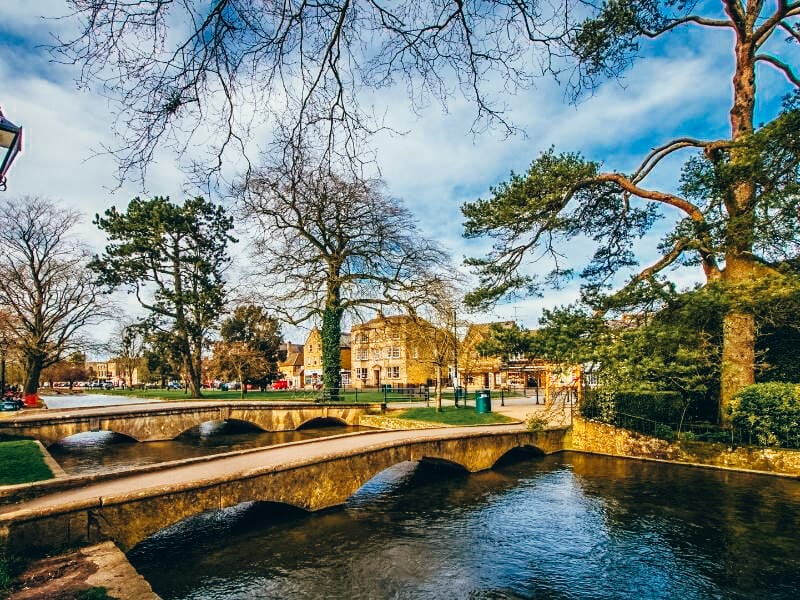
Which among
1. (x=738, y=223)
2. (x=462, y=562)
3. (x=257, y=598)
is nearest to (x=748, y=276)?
(x=738, y=223)

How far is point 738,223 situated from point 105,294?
38.8 meters

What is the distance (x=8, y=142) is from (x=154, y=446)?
19.7 meters

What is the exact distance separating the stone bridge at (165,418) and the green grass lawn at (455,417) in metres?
3.61

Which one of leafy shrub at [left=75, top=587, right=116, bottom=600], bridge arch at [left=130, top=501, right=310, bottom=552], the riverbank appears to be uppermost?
leafy shrub at [left=75, top=587, right=116, bottom=600]

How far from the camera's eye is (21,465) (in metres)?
10.7

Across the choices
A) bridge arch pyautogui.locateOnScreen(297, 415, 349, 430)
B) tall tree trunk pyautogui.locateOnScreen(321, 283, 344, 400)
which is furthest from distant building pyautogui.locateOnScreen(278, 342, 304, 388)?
bridge arch pyautogui.locateOnScreen(297, 415, 349, 430)

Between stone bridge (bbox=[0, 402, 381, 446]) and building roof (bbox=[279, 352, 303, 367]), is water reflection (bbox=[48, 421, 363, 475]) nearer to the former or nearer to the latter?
stone bridge (bbox=[0, 402, 381, 446])

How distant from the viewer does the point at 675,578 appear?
25.8 feet

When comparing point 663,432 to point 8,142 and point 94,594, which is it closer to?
point 94,594

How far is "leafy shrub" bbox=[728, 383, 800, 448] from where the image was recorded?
14094 millimetres

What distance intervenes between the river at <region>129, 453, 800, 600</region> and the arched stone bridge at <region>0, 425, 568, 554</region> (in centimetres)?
86

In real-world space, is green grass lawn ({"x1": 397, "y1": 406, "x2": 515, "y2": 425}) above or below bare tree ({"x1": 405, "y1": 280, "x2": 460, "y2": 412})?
below

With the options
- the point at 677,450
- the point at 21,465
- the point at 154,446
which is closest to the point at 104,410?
the point at 154,446

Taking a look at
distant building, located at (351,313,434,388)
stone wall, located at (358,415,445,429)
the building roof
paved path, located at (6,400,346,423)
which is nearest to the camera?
paved path, located at (6,400,346,423)
